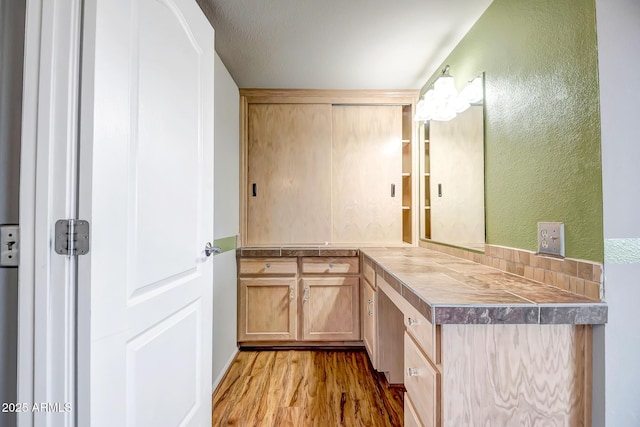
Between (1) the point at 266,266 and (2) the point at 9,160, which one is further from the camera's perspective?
(1) the point at 266,266

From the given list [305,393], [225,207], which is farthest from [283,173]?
[305,393]

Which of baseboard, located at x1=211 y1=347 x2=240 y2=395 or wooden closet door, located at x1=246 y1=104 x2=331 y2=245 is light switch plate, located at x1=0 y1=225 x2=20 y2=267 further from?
wooden closet door, located at x1=246 y1=104 x2=331 y2=245

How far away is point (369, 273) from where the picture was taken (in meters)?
2.13

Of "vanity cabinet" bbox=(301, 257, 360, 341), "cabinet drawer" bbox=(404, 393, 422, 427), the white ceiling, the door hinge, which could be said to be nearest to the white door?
the door hinge

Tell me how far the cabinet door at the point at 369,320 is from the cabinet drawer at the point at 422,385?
2.74 ft

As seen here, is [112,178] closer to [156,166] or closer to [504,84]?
[156,166]

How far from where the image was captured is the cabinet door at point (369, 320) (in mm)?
1976

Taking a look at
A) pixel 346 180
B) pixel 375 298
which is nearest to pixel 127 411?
pixel 375 298

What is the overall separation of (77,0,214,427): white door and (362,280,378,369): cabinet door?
1.06 meters

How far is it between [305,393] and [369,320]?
62 cm

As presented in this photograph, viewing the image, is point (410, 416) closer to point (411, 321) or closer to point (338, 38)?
point (411, 321)

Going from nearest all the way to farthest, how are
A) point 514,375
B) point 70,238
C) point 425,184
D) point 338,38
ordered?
point 70,238 < point 514,375 < point 338,38 < point 425,184

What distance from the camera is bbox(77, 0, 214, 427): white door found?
0.71 m

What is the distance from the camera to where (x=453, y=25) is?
168 centimetres
